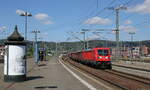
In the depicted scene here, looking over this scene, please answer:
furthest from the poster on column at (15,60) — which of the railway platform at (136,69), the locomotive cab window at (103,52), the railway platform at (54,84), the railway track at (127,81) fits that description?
the locomotive cab window at (103,52)

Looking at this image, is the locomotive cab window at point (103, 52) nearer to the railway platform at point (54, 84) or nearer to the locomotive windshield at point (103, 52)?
the locomotive windshield at point (103, 52)

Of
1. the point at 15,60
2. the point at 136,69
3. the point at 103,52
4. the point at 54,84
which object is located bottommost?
the point at 136,69

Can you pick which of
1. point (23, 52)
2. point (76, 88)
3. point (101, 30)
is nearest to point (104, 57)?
point (101, 30)

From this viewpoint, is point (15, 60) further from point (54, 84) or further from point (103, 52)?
point (103, 52)

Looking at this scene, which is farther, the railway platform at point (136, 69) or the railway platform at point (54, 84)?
the railway platform at point (136, 69)

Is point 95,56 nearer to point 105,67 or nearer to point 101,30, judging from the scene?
point 105,67

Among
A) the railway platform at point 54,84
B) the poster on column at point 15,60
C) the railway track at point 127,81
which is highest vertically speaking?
the poster on column at point 15,60

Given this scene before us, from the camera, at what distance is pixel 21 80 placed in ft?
49.0

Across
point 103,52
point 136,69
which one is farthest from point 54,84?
point 103,52

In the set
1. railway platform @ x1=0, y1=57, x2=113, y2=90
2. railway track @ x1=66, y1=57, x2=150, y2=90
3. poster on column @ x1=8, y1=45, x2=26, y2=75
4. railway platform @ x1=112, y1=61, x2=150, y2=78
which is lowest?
railway platform @ x1=112, y1=61, x2=150, y2=78

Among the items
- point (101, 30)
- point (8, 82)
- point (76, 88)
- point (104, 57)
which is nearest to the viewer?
point (76, 88)

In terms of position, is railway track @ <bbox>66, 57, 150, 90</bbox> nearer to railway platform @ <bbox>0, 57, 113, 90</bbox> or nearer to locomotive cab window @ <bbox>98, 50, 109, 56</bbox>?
railway platform @ <bbox>0, 57, 113, 90</bbox>

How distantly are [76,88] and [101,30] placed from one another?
107 feet

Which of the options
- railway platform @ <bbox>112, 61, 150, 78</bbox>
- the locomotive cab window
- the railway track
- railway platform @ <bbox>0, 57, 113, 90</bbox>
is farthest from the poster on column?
the locomotive cab window
